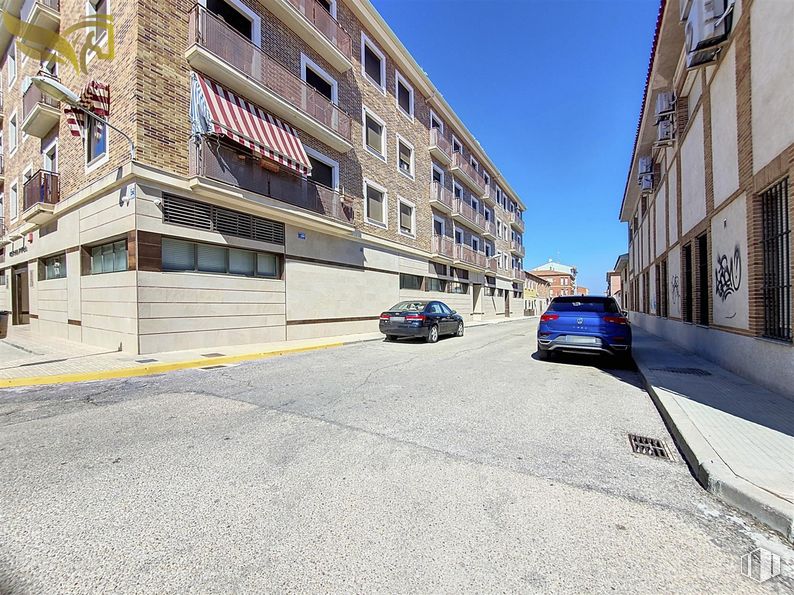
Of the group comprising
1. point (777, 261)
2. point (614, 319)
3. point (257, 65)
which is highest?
point (257, 65)

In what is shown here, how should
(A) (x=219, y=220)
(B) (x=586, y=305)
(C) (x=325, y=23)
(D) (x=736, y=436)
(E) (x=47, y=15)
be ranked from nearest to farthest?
(D) (x=736, y=436) → (B) (x=586, y=305) → (A) (x=219, y=220) → (E) (x=47, y=15) → (C) (x=325, y=23)

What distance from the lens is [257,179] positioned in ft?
36.3

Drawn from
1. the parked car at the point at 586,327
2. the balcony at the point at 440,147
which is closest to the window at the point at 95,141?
the parked car at the point at 586,327

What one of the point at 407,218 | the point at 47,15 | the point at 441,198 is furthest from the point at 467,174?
the point at 47,15

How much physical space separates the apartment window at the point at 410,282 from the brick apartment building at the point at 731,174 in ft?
38.6

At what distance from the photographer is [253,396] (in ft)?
17.9

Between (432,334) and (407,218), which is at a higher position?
(407,218)

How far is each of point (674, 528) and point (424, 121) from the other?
24.0 meters

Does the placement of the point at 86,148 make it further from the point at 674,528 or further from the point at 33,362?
the point at 674,528

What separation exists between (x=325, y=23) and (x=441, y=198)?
1212 centimetres

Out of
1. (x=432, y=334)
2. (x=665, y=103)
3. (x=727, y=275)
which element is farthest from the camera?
(x=432, y=334)

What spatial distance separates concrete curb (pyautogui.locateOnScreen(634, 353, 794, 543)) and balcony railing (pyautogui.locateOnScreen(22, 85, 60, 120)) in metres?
18.6

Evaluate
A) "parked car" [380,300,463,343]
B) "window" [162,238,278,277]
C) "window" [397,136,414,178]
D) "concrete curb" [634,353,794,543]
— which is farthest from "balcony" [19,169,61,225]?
"concrete curb" [634,353,794,543]

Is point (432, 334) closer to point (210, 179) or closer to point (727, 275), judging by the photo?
point (727, 275)
